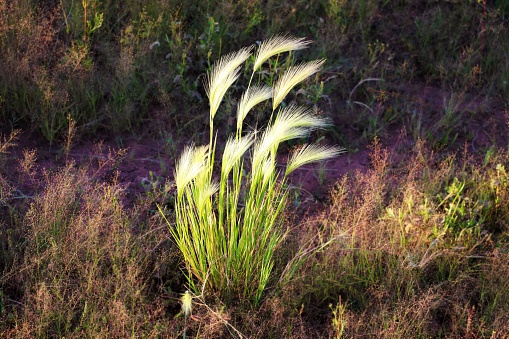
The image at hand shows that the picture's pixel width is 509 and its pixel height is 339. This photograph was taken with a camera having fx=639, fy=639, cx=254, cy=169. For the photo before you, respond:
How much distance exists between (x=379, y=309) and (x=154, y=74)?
2.37 meters

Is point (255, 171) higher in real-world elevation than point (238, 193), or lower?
higher

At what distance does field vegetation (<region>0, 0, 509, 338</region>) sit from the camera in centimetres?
293

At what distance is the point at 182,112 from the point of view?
4449 mm

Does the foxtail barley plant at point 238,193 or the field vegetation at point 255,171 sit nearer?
the foxtail barley plant at point 238,193

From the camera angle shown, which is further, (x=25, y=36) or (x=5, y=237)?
(x=25, y=36)

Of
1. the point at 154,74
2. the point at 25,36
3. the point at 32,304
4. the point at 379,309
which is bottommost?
the point at 379,309

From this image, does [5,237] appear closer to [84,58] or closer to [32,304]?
[32,304]

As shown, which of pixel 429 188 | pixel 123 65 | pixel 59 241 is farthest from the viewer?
pixel 123 65

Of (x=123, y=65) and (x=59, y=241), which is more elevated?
(x=123, y=65)

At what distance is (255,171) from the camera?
9.11 feet

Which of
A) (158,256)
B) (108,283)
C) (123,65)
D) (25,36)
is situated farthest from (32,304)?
(25,36)

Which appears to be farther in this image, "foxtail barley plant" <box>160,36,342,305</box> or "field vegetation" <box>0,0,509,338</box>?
"field vegetation" <box>0,0,509,338</box>

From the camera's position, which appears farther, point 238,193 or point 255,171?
point 238,193

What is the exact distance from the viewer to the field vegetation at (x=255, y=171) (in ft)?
9.62
